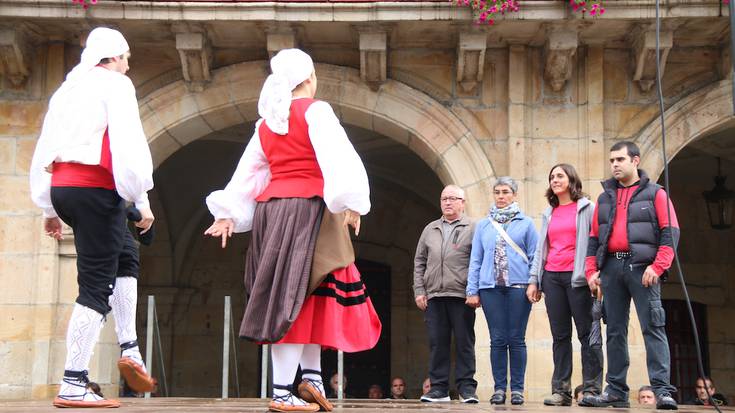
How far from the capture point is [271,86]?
552 centimetres

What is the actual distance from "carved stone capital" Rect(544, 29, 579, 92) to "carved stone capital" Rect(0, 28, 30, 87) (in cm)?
469

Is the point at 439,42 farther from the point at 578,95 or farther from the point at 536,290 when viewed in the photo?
the point at 536,290

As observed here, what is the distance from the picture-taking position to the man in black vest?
6.65 m

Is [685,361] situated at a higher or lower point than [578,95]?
lower

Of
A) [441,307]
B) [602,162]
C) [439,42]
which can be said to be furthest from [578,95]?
[441,307]

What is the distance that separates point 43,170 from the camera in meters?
5.60

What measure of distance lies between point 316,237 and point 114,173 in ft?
3.38

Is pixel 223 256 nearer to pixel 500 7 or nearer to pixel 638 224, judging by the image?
pixel 500 7

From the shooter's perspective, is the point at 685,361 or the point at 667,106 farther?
the point at 685,361

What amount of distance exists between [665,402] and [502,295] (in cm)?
149

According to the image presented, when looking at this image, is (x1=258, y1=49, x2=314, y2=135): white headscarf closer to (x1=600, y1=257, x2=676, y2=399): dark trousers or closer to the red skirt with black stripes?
the red skirt with black stripes

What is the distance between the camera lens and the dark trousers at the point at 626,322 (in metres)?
6.67

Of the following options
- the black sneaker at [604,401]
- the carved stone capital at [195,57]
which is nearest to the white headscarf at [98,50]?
the black sneaker at [604,401]

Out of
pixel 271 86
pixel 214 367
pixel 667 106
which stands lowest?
pixel 214 367
